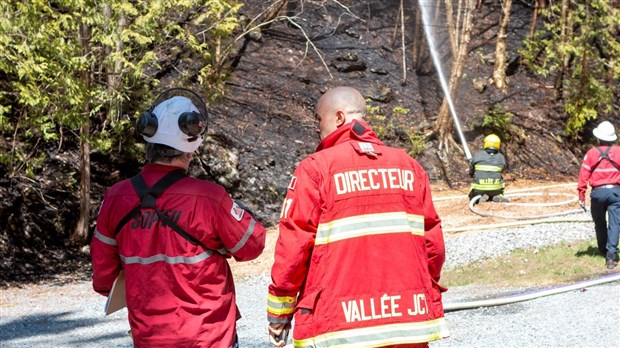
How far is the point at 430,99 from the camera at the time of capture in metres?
26.3

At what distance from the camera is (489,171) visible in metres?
16.7

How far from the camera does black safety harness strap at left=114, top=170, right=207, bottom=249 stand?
3.32m

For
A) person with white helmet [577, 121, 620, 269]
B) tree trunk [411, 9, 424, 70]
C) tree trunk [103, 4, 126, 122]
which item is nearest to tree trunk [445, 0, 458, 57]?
tree trunk [411, 9, 424, 70]

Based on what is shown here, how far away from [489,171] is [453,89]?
786cm

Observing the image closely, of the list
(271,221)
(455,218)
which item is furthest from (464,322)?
(271,221)

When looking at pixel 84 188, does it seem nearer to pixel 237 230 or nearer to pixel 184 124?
pixel 184 124

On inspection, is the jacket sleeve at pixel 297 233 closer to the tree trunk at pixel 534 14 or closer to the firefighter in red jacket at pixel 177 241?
the firefighter in red jacket at pixel 177 241

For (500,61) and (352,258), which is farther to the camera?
(500,61)

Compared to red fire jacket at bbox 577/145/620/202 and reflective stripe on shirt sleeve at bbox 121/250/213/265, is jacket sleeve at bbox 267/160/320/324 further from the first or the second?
red fire jacket at bbox 577/145/620/202

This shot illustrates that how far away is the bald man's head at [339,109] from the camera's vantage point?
3.56 metres

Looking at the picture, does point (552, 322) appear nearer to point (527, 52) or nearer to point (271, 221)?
point (271, 221)

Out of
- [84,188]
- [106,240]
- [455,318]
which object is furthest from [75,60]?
[106,240]

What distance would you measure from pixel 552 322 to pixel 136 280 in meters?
5.49

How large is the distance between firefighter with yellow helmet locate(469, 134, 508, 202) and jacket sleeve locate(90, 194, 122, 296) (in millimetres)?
13705
